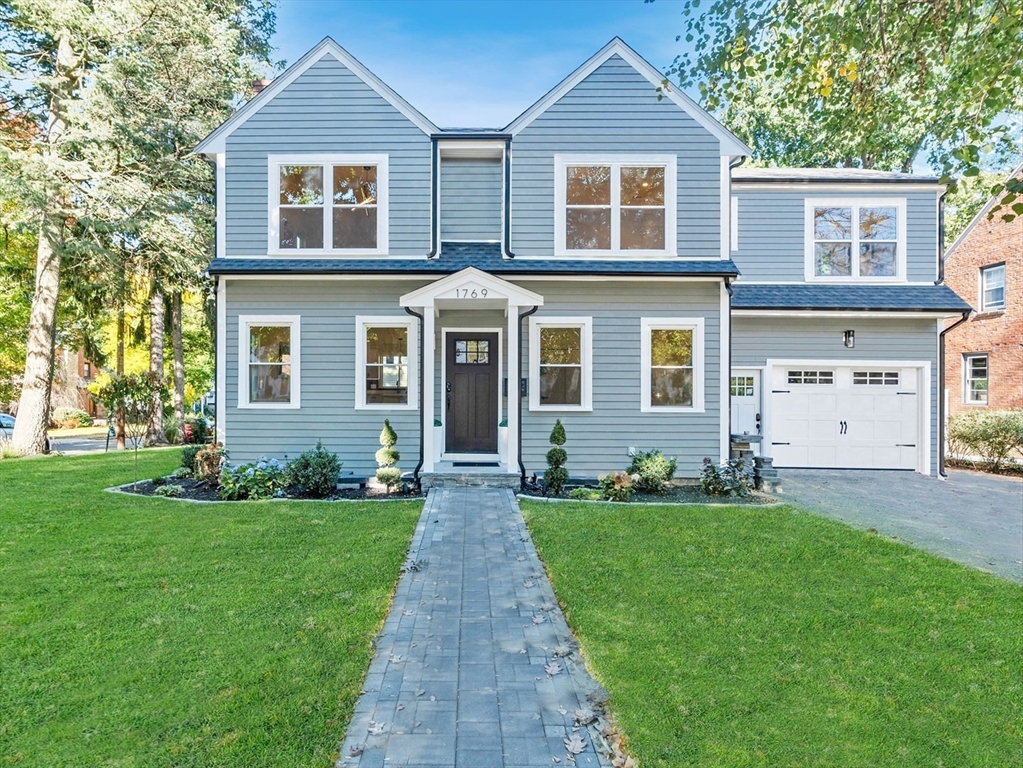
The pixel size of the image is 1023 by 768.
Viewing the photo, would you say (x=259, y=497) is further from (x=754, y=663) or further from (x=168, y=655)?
(x=754, y=663)

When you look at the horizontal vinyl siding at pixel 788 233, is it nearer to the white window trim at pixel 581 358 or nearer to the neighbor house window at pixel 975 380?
the white window trim at pixel 581 358

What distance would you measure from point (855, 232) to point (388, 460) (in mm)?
11436

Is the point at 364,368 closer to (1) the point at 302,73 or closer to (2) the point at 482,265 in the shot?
(2) the point at 482,265

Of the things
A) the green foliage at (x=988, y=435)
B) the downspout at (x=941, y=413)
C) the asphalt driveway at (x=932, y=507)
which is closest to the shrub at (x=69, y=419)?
the asphalt driveway at (x=932, y=507)

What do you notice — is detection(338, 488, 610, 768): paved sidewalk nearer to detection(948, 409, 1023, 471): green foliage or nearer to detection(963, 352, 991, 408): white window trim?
detection(948, 409, 1023, 471): green foliage

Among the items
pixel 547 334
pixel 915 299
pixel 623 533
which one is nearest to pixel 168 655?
pixel 623 533

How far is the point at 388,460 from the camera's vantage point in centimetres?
993

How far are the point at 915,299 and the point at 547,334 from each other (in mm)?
8181

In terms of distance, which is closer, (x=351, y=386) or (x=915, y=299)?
(x=351, y=386)

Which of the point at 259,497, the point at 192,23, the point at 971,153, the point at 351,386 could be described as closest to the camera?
the point at 971,153

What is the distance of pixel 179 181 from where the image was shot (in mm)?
16469

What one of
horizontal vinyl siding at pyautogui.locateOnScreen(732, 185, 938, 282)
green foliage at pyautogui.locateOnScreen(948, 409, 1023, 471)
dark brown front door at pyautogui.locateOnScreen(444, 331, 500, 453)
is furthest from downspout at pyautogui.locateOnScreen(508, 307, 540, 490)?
green foliage at pyautogui.locateOnScreen(948, 409, 1023, 471)

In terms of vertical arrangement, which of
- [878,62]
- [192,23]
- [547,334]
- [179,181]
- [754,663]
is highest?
[192,23]

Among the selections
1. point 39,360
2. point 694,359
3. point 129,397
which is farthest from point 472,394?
point 39,360
